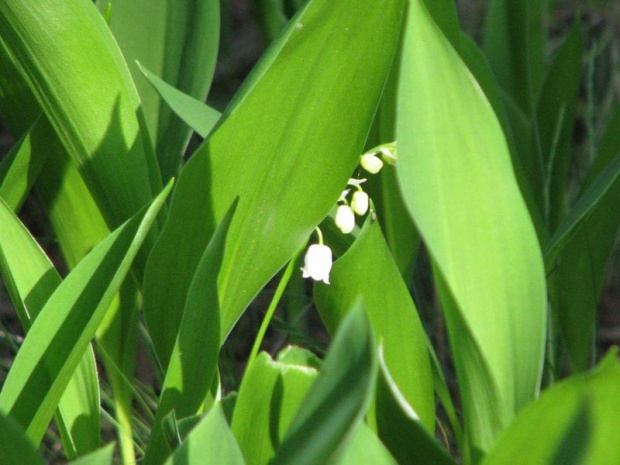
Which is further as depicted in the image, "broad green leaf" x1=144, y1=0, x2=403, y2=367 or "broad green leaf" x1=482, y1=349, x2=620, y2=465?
"broad green leaf" x1=144, y1=0, x2=403, y2=367

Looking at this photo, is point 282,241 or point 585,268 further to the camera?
point 585,268

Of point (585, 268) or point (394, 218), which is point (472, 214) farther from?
point (585, 268)

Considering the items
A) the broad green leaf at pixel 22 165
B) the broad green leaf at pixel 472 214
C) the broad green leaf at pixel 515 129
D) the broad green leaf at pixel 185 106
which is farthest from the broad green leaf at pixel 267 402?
the broad green leaf at pixel 515 129

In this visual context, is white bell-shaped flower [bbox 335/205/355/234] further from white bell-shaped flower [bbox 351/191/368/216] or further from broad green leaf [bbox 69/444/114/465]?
broad green leaf [bbox 69/444/114/465]

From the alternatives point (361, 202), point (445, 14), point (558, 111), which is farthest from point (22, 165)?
point (558, 111)

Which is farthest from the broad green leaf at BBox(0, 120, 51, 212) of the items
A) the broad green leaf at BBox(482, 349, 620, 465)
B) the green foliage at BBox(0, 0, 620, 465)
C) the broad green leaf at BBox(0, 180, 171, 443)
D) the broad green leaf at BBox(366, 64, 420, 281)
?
the broad green leaf at BBox(482, 349, 620, 465)

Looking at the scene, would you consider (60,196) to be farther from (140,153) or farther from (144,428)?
(144,428)
